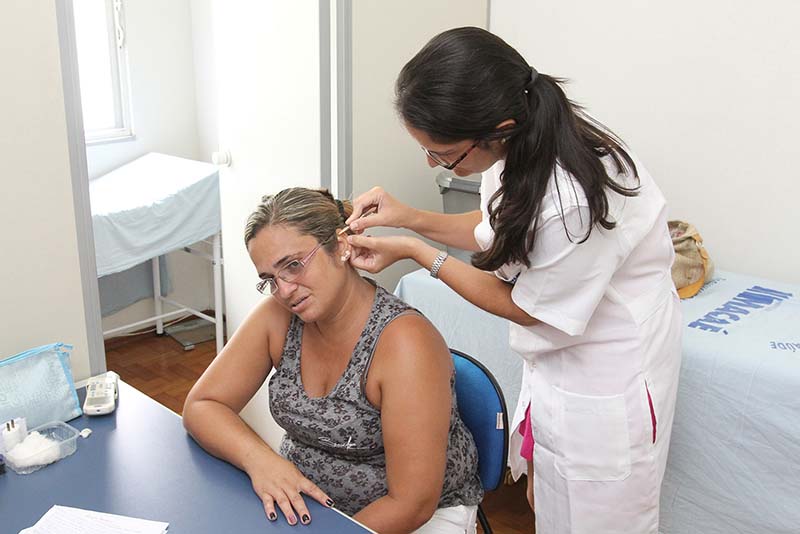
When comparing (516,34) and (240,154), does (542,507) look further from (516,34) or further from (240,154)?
(516,34)

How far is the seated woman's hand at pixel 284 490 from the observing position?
1127 mm

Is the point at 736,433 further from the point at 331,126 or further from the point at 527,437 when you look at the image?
the point at 331,126

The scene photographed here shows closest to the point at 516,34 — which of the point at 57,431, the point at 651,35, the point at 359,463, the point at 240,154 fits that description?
the point at 651,35

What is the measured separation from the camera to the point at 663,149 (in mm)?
2492

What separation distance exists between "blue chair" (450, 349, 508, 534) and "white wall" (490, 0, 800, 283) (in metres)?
1.34

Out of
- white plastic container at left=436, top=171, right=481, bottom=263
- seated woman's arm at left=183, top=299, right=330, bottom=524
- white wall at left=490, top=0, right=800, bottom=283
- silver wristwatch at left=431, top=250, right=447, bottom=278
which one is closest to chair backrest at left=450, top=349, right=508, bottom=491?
silver wristwatch at left=431, top=250, right=447, bottom=278

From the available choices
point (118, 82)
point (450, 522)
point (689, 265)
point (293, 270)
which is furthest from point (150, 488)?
point (118, 82)

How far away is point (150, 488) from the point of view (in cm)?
118

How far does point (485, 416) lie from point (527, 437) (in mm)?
127

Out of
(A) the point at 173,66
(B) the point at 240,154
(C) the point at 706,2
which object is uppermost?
(C) the point at 706,2

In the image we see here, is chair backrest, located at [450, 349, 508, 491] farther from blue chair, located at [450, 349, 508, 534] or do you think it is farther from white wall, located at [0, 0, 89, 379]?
white wall, located at [0, 0, 89, 379]

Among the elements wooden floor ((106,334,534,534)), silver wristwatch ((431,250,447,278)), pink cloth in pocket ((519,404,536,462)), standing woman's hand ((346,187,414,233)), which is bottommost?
wooden floor ((106,334,534,534))

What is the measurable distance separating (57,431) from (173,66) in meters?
2.78

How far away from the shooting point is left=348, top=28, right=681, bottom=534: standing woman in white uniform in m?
1.16
